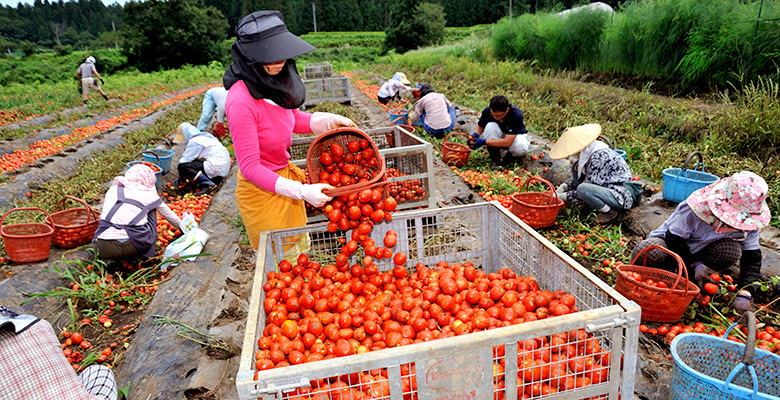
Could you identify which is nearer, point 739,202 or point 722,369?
point 722,369

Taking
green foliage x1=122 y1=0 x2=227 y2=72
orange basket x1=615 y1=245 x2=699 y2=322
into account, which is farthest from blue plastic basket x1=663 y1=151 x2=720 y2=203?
green foliage x1=122 y1=0 x2=227 y2=72

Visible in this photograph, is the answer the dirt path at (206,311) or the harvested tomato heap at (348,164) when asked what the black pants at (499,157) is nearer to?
the dirt path at (206,311)

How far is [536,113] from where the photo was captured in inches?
382

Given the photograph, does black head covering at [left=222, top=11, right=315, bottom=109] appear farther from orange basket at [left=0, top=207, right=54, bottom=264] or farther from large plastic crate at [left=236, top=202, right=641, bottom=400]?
orange basket at [left=0, top=207, right=54, bottom=264]

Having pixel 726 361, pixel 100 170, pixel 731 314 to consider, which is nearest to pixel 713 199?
pixel 731 314

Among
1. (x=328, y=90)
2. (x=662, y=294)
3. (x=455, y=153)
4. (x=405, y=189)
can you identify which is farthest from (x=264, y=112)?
(x=328, y=90)

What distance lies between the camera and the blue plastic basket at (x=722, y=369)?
6.72ft

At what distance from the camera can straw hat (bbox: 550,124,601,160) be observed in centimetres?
471

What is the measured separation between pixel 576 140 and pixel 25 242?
641 cm

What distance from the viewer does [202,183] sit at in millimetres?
7746

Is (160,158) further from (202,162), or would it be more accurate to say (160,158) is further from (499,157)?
(499,157)

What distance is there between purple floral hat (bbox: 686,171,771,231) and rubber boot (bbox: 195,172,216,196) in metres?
7.34

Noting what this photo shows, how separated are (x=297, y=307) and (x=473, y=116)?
30.5ft

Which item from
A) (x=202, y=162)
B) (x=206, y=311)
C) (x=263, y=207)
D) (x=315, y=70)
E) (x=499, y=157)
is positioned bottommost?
(x=206, y=311)
